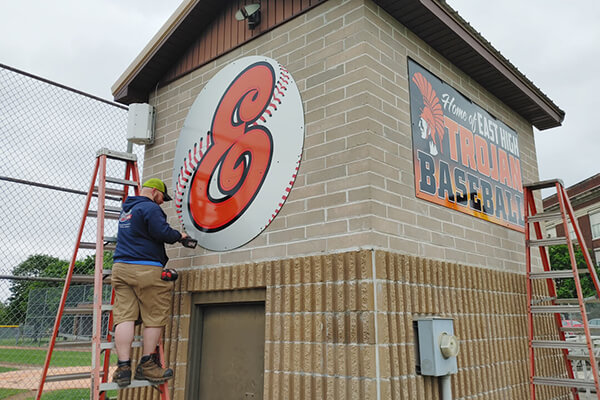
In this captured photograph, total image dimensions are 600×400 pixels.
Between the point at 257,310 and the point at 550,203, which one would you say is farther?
the point at 550,203

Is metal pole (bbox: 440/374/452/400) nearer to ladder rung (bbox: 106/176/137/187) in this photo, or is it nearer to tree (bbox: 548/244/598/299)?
ladder rung (bbox: 106/176/137/187)

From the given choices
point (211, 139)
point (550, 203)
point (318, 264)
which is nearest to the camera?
point (318, 264)

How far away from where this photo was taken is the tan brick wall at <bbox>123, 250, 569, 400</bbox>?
3.81 metres

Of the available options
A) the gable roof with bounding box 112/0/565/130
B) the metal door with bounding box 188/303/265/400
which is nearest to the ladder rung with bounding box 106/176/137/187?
the metal door with bounding box 188/303/265/400

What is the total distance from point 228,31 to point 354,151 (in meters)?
2.85

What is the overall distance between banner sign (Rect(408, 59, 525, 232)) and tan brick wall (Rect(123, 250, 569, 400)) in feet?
2.83

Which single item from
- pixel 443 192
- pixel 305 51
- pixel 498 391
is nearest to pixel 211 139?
pixel 305 51

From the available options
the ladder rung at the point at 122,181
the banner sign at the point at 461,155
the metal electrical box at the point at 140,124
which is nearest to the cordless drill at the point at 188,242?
the ladder rung at the point at 122,181

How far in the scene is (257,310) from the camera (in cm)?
481

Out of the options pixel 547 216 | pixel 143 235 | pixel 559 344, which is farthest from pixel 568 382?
pixel 143 235

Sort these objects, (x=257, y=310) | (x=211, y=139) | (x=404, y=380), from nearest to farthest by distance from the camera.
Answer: (x=404, y=380), (x=257, y=310), (x=211, y=139)

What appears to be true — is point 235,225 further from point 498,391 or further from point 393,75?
point 498,391

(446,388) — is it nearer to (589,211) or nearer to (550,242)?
(550,242)

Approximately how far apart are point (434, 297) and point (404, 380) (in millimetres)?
938
